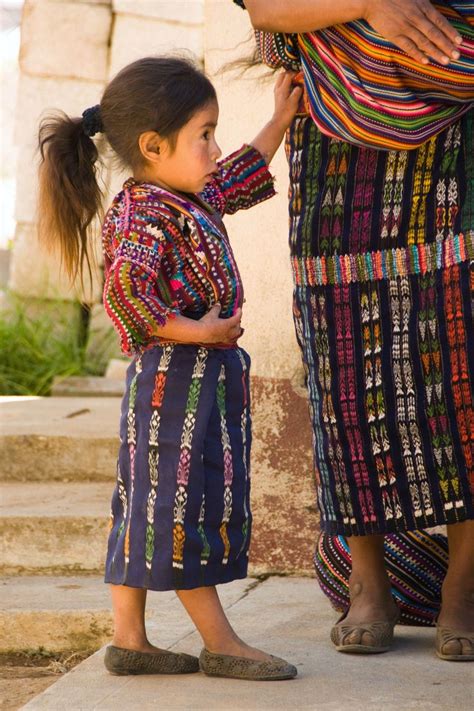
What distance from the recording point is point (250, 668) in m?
2.46

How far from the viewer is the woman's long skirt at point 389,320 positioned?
2.57 meters

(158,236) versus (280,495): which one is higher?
(158,236)

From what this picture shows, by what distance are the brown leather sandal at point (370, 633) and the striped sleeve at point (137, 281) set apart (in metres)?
0.86

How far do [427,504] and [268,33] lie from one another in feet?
3.75

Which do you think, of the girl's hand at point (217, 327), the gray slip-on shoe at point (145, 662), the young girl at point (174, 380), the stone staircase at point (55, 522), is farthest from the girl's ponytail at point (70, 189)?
the stone staircase at point (55, 522)

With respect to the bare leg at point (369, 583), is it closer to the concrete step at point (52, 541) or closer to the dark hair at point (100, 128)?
the dark hair at point (100, 128)

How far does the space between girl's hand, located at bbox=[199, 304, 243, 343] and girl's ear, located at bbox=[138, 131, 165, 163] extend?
0.35 m

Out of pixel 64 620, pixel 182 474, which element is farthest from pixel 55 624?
pixel 182 474

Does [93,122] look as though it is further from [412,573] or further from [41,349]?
[41,349]

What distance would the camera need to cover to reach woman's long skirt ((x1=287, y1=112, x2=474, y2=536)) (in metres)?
2.57

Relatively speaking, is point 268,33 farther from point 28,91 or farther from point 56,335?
point 28,91

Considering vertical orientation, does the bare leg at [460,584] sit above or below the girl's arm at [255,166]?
below

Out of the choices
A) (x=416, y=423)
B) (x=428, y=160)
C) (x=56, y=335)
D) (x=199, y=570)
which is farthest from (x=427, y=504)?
(x=56, y=335)

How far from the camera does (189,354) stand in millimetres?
2475
